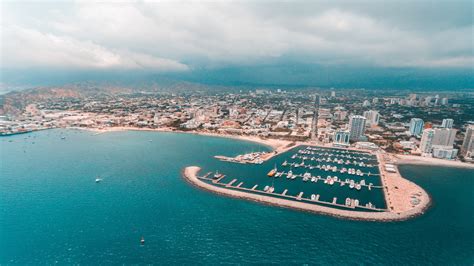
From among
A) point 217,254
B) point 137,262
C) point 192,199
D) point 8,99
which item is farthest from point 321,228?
point 8,99

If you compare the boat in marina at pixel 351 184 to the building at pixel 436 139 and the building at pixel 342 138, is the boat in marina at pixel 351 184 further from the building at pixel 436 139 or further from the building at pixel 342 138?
the building at pixel 436 139

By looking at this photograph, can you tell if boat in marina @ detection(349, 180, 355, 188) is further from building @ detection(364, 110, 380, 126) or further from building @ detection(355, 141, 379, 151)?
building @ detection(364, 110, 380, 126)

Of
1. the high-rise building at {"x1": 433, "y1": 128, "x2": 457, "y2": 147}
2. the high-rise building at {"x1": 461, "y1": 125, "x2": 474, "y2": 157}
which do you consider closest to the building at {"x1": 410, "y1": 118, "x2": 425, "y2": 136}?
the high-rise building at {"x1": 461, "y1": 125, "x2": 474, "y2": 157}

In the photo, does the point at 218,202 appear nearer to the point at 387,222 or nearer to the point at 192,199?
the point at 192,199

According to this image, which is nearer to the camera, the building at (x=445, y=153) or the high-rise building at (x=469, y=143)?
the building at (x=445, y=153)

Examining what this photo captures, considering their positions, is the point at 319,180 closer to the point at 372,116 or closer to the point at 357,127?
the point at 357,127

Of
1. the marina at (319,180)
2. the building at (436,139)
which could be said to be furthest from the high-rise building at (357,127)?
the marina at (319,180)

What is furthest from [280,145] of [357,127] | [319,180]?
[319,180]
